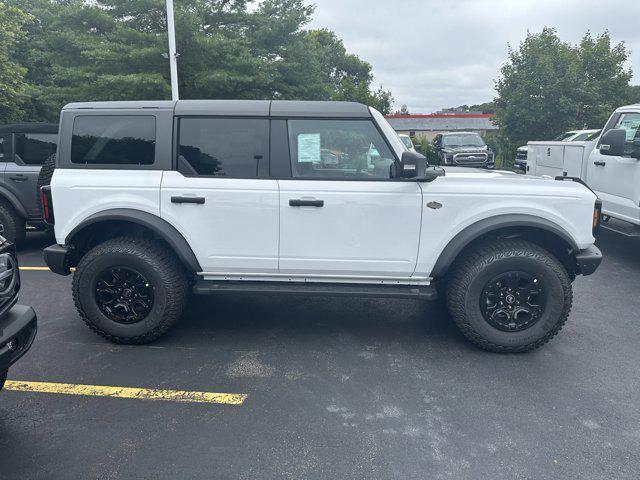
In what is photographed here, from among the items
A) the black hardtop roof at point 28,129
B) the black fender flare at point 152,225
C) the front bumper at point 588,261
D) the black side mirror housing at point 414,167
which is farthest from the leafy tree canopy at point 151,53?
the front bumper at point 588,261

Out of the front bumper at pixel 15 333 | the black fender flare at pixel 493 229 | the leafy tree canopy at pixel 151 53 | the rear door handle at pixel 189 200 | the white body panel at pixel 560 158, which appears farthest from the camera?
the leafy tree canopy at pixel 151 53

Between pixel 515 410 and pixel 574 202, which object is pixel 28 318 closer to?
pixel 515 410

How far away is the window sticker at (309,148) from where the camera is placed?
399cm

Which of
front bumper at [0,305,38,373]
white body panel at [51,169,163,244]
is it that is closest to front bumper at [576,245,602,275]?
white body panel at [51,169,163,244]

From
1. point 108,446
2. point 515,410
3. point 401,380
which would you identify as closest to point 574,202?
point 515,410

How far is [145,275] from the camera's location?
4.01 meters

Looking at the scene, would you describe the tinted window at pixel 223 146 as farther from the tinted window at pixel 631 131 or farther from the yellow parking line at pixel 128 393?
the tinted window at pixel 631 131

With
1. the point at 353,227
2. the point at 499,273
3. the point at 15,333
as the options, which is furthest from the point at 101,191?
the point at 499,273

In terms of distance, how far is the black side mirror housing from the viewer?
3.66 m

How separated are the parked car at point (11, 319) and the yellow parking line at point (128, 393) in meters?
0.50

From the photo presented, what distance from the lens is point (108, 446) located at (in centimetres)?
280

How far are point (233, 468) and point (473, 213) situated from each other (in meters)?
2.52

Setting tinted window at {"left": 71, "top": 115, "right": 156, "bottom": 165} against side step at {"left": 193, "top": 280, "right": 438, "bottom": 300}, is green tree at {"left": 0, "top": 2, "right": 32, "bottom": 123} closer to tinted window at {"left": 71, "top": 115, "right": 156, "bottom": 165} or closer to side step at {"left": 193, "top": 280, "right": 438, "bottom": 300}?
tinted window at {"left": 71, "top": 115, "right": 156, "bottom": 165}

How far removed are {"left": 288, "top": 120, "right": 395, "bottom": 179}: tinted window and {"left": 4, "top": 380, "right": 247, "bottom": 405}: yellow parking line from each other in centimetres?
180
